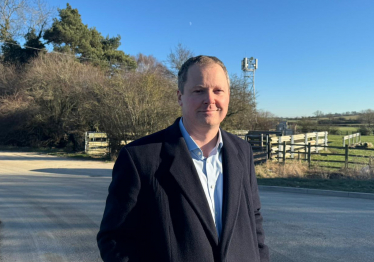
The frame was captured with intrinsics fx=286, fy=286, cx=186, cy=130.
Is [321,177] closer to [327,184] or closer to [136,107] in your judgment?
[327,184]

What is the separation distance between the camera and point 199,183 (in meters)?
1.54

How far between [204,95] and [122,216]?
2.66ft

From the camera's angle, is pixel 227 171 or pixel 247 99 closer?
pixel 227 171

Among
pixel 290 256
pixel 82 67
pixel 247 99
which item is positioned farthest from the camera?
pixel 82 67

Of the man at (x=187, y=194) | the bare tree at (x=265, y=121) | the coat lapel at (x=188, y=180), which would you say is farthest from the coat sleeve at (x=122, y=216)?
the bare tree at (x=265, y=121)

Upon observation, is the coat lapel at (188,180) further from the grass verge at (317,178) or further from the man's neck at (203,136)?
the grass verge at (317,178)

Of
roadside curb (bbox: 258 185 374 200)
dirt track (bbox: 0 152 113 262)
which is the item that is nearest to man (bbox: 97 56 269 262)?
dirt track (bbox: 0 152 113 262)

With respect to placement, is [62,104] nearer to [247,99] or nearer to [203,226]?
[247,99]

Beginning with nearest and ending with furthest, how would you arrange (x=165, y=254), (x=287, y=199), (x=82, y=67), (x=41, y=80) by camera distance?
(x=165, y=254) → (x=287, y=199) → (x=41, y=80) → (x=82, y=67)

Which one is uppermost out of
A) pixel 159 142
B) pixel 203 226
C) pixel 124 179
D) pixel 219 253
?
pixel 159 142

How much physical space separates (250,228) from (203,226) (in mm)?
387

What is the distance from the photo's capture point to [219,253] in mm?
1476

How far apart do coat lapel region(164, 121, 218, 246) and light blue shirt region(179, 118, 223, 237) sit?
0.08m

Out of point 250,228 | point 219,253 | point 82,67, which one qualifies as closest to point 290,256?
point 250,228
